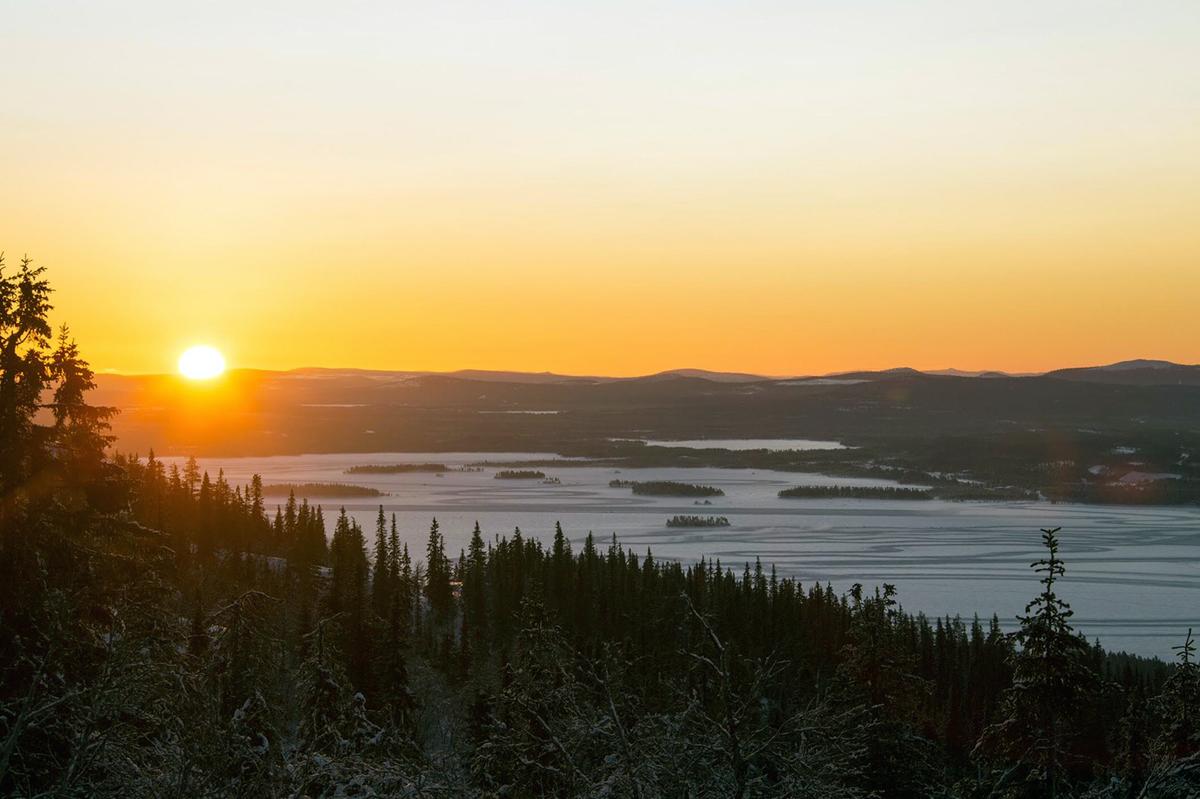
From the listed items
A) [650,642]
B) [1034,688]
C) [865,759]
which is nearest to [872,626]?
[865,759]

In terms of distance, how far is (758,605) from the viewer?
58656mm

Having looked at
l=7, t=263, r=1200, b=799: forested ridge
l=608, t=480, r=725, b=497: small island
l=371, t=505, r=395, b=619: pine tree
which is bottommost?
l=608, t=480, r=725, b=497: small island

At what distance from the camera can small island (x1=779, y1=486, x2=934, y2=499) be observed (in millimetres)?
177125

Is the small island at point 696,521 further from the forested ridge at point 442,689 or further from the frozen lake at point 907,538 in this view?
the forested ridge at point 442,689

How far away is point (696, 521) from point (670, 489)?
47.9m

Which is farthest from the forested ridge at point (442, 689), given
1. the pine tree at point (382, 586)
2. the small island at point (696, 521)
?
the small island at point (696, 521)

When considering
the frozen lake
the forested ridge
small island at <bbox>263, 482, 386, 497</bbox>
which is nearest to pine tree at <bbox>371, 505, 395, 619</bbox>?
the forested ridge

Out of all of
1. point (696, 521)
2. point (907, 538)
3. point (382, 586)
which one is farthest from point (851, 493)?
point (382, 586)

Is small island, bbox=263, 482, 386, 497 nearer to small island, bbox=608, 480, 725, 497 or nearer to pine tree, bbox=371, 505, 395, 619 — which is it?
small island, bbox=608, 480, 725, 497

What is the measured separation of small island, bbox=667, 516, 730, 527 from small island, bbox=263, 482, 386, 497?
5118 cm

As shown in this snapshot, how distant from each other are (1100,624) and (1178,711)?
174ft

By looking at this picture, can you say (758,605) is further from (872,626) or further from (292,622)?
(872,626)

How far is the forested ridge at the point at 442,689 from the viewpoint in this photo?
7879 mm

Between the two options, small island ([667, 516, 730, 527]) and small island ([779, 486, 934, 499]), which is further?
small island ([779, 486, 934, 499])
